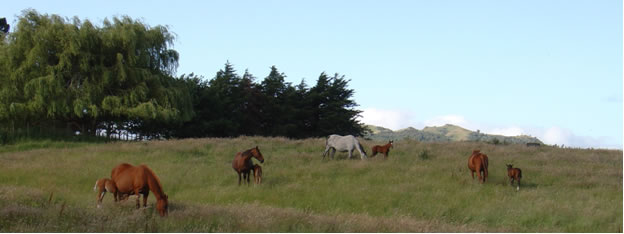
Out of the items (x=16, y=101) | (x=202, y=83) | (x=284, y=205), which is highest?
(x=202, y=83)

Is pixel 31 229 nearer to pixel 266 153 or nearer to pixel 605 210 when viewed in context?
pixel 605 210

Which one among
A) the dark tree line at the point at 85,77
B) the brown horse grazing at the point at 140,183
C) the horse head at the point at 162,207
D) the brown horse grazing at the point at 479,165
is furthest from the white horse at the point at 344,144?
the dark tree line at the point at 85,77

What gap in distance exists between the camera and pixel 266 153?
81.1 feet

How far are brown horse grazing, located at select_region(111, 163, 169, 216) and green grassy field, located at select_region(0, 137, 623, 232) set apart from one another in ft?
0.97

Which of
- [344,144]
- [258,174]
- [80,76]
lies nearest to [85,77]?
[80,76]

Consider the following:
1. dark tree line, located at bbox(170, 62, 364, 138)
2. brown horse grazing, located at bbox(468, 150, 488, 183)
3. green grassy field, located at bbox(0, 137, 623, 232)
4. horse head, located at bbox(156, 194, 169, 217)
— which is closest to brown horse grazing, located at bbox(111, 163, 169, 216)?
horse head, located at bbox(156, 194, 169, 217)

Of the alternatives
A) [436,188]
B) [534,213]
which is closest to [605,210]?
[534,213]

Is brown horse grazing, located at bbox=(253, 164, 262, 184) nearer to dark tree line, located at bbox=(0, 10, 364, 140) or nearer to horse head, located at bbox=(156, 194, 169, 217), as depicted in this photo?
horse head, located at bbox=(156, 194, 169, 217)

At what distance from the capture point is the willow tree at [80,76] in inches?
1361

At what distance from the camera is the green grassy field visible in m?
10.2

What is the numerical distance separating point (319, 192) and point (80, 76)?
2630 cm

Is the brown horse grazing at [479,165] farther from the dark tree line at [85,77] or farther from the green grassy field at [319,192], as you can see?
the dark tree line at [85,77]

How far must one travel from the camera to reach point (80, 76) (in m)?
36.6

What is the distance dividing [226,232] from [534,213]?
27.4 feet
